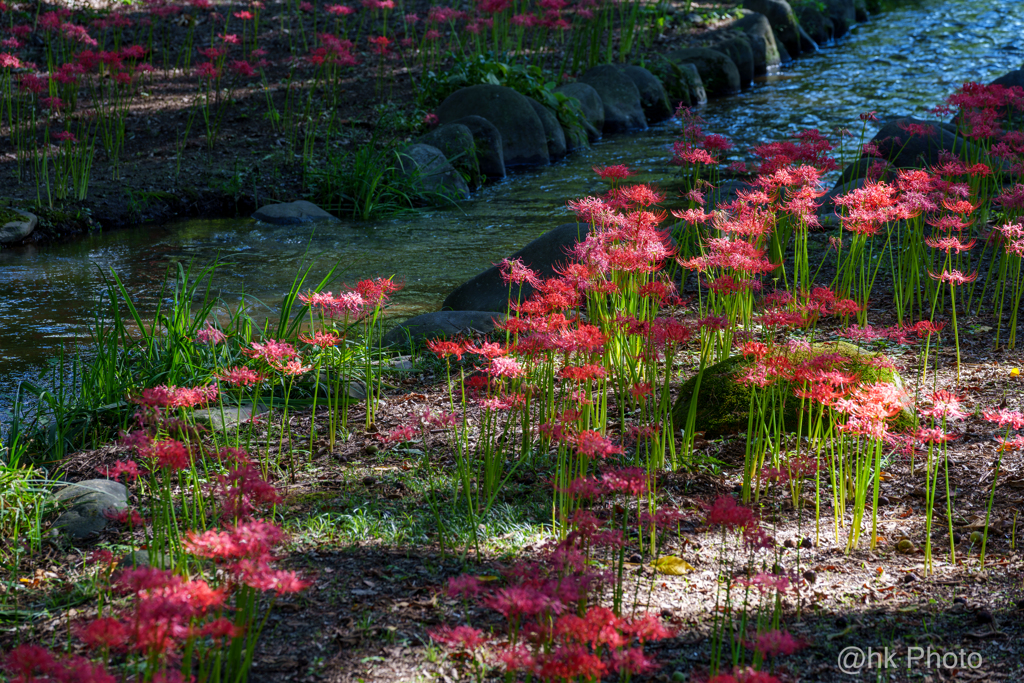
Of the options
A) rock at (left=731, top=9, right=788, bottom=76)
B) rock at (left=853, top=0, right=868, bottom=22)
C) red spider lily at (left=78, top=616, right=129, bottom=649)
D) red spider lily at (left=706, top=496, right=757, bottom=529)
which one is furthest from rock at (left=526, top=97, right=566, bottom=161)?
rock at (left=853, top=0, right=868, bottom=22)

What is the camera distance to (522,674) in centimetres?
218

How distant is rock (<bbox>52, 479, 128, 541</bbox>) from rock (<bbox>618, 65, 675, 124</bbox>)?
1144 cm

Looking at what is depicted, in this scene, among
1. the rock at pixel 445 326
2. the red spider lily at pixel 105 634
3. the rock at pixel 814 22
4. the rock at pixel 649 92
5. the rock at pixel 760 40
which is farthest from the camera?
the rock at pixel 814 22

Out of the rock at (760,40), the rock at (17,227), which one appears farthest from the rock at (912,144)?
the rock at (760,40)

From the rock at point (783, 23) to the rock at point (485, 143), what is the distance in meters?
10.1

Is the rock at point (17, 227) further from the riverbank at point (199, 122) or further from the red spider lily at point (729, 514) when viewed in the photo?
the red spider lily at point (729, 514)

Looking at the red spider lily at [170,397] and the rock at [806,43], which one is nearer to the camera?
the red spider lily at [170,397]

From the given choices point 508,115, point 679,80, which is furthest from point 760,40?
point 508,115

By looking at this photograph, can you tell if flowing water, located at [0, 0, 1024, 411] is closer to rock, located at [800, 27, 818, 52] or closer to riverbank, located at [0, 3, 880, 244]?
riverbank, located at [0, 3, 880, 244]

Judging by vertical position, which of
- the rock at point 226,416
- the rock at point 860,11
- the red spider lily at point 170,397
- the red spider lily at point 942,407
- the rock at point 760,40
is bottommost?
the rock at point 226,416

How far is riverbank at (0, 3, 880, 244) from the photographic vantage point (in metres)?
8.18

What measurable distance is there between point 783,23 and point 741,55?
3.00m

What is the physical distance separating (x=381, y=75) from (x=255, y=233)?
4.19 metres

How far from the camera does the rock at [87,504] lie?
2.88 metres
